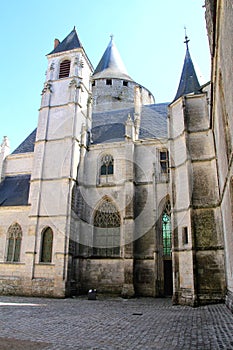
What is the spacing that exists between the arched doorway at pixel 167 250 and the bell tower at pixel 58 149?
5.13m

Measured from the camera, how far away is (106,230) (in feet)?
54.5

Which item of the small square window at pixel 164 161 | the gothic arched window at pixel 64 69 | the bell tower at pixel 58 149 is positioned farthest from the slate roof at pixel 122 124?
the gothic arched window at pixel 64 69

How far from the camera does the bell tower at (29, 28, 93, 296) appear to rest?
15156mm

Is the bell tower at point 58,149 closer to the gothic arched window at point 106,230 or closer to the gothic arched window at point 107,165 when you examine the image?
the gothic arched window at point 107,165

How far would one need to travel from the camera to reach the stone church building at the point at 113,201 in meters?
12.4

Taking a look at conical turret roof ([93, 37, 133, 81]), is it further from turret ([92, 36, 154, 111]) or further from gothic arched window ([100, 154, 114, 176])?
gothic arched window ([100, 154, 114, 176])

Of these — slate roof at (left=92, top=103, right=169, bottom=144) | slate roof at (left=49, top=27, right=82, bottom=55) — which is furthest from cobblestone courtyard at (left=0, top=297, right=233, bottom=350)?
slate roof at (left=49, top=27, right=82, bottom=55)

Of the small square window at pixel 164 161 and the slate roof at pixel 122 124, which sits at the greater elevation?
the slate roof at pixel 122 124

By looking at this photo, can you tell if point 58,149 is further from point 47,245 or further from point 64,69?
point 64,69

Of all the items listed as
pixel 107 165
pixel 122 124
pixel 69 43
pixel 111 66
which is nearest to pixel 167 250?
pixel 107 165

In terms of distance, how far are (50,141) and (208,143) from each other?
9.41 metres

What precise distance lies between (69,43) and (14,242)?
14070 millimetres

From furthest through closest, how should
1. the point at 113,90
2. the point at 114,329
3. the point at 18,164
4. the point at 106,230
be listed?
the point at 113,90
the point at 18,164
the point at 106,230
the point at 114,329

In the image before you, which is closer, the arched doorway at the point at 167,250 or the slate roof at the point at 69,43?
the arched doorway at the point at 167,250
